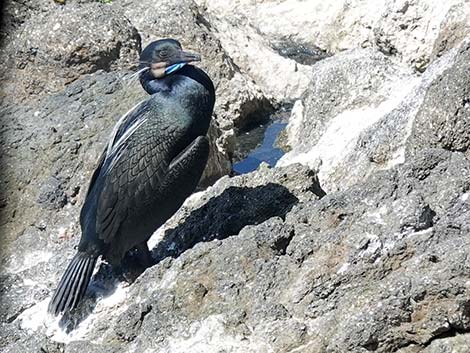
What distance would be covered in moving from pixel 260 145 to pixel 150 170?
4.10 meters

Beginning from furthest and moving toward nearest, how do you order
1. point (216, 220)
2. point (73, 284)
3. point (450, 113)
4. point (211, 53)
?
point (211, 53) → point (216, 220) → point (450, 113) → point (73, 284)

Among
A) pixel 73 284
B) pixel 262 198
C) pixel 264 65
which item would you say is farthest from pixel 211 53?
pixel 73 284

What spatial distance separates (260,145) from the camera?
35.9ft

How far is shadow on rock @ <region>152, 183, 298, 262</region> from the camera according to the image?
23.0 feet

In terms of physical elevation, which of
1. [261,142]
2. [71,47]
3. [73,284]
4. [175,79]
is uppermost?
[175,79]

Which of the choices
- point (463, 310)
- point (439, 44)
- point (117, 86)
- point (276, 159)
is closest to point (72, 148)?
point (117, 86)

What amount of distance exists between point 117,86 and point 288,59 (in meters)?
3.83

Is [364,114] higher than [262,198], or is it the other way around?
[262,198]

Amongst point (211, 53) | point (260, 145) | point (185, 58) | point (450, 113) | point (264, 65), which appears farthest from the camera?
point (264, 65)

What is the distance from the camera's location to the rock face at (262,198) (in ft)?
17.6

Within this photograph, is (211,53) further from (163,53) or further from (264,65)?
(163,53)

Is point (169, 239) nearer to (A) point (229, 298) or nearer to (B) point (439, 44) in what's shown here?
(A) point (229, 298)

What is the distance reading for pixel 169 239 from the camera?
7.32 metres

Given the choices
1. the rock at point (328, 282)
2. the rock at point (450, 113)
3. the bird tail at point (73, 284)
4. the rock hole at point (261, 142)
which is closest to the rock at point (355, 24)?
Result: the rock hole at point (261, 142)
